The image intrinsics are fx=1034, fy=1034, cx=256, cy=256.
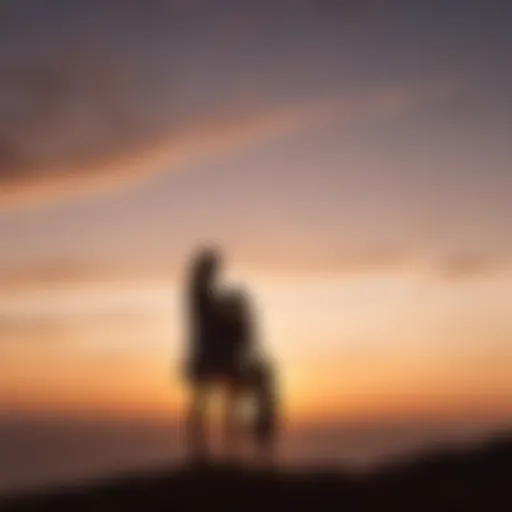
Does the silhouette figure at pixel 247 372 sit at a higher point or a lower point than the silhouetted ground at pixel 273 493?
higher

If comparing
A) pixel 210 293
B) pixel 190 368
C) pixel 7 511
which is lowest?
pixel 7 511

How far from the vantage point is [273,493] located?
42.9 ft

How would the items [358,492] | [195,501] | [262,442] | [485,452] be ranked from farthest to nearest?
[485,452] < [262,442] < [358,492] < [195,501]

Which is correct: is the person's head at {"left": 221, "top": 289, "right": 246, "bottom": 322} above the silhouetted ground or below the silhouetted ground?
above

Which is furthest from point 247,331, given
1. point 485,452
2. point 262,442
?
point 485,452

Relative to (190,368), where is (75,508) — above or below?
below

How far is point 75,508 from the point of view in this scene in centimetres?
1306

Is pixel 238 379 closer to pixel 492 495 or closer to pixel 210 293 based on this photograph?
pixel 210 293

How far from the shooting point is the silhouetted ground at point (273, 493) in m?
12.8

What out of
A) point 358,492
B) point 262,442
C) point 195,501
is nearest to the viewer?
point 195,501

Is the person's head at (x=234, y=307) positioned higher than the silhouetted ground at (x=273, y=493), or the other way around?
the person's head at (x=234, y=307)

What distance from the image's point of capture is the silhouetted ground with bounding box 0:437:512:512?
12.8 metres

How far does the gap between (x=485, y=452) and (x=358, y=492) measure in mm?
4920

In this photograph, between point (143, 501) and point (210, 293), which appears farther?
point (210, 293)
